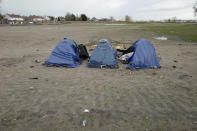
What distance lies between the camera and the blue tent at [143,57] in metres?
6.68

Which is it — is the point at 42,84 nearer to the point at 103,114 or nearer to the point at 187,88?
the point at 103,114

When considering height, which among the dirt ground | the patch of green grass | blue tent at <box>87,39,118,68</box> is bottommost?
the dirt ground

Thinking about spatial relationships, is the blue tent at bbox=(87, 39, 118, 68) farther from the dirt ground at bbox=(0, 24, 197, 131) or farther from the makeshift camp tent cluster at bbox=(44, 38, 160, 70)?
the dirt ground at bbox=(0, 24, 197, 131)

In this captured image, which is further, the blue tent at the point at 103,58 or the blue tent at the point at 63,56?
the blue tent at the point at 63,56

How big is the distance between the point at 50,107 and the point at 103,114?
1.26 metres

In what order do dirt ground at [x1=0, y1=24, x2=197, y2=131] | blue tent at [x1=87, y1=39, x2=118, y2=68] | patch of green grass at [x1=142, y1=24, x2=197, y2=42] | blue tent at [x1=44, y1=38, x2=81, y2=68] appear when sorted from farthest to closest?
patch of green grass at [x1=142, y1=24, x2=197, y2=42]
blue tent at [x1=44, y1=38, x2=81, y2=68]
blue tent at [x1=87, y1=39, x2=118, y2=68]
dirt ground at [x1=0, y1=24, x2=197, y2=131]

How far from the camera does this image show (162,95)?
14.0 ft

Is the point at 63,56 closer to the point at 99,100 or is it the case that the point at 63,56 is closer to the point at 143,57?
the point at 143,57

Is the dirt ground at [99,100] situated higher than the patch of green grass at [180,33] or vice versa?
the patch of green grass at [180,33]

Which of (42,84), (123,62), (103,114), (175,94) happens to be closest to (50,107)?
(103,114)

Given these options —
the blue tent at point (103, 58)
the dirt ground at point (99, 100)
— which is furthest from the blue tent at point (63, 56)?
the blue tent at point (103, 58)

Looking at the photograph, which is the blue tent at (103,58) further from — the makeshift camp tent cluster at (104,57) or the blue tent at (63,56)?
the blue tent at (63,56)

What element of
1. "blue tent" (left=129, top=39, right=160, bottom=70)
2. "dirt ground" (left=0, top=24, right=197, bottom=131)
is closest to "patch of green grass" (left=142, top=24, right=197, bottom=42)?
"blue tent" (left=129, top=39, right=160, bottom=70)

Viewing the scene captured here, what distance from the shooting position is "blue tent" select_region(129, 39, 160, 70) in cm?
668
